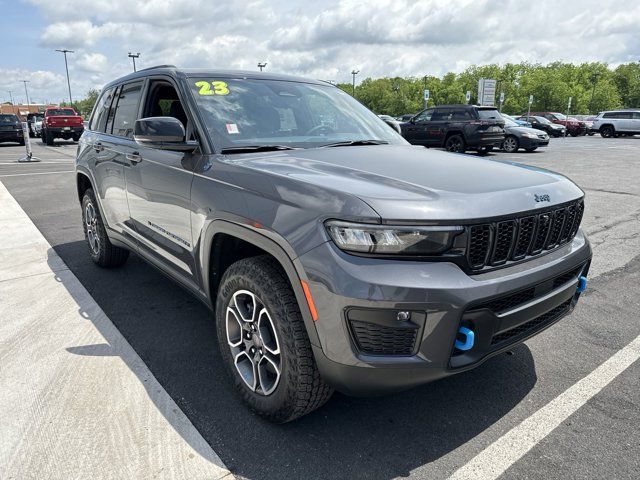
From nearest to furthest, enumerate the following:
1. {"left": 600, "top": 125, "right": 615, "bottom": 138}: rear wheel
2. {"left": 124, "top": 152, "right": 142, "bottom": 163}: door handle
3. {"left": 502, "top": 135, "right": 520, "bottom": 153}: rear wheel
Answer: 1. {"left": 124, "top": 152, "right": 142, "bottom": 163}: door handle
2. {"left": 502, "top": 135, "right": 520, "bottom": 153}: rear wheel
3. {"left": 600, "top": 125, "right": 615, "bottom": 138}: rear wheel

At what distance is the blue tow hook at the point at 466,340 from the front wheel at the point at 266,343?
64 cm

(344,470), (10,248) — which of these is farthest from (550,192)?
(10,248)

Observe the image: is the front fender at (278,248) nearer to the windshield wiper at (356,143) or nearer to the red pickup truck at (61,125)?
the windshield wiper at (356,143)

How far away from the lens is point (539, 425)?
2424 mm

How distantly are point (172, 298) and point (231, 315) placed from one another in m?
1.70

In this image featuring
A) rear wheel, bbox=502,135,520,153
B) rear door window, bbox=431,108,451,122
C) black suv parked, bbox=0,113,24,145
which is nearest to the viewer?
rear door window, bbox=431,108,451,122

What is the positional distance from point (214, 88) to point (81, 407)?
2034 millimetres

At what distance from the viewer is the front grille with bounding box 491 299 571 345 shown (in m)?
2.14

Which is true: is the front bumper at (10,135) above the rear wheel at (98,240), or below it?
above

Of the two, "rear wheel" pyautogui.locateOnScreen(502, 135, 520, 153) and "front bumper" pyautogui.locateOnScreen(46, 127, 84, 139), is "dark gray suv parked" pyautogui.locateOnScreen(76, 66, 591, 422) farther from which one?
"front bumper" pyautogui.locateOnScreen(46, 127, 84, 139)

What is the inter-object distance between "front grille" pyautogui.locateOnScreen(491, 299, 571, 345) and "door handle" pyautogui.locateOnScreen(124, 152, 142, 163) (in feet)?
8.80

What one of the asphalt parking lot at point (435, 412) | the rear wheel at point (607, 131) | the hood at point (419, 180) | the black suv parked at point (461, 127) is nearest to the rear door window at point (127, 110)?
the asphalt parking lot at point (435, 412)

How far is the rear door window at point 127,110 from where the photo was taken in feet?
12.5

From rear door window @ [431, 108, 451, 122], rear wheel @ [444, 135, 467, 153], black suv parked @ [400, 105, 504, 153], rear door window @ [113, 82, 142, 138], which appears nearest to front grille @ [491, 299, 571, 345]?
rear door window @ [113, 82, 142, 138]
